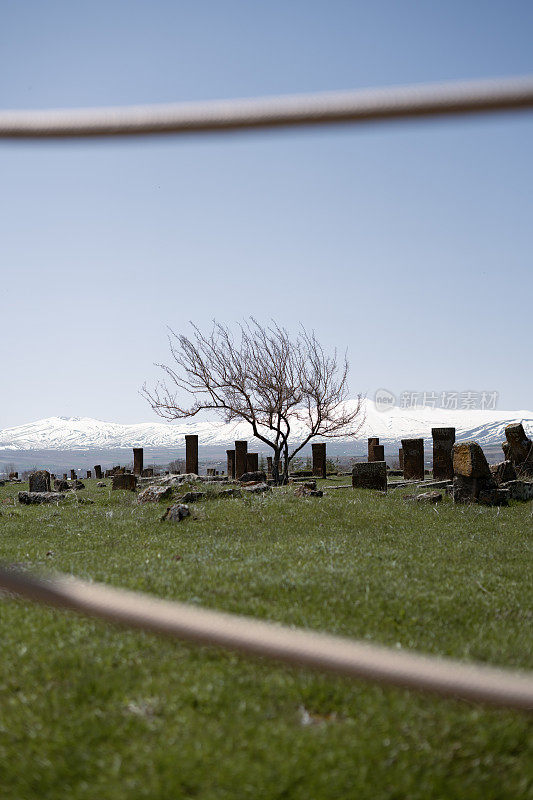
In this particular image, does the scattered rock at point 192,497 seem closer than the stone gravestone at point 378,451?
Yes

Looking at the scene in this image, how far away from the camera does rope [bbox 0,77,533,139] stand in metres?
0.93

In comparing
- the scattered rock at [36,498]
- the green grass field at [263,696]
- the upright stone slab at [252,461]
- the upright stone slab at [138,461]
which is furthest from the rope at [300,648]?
the upright stone slab at [138,461]

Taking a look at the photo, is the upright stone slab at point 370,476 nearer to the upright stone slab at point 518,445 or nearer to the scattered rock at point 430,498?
the upright stone slab at point 518,445

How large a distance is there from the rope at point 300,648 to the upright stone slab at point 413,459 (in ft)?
69.6

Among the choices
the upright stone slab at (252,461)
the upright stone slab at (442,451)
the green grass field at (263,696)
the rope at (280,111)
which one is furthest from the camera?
the upright stone slab at (252,461)

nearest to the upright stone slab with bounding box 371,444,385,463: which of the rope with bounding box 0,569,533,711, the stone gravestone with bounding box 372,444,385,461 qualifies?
the stone gravestone with bounding box 372,444,385,461

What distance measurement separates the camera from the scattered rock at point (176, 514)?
29.6 ft

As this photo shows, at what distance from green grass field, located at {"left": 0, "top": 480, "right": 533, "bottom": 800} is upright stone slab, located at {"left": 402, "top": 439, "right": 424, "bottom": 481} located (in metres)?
15.8

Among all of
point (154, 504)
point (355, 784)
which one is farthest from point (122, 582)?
point (154, 504)

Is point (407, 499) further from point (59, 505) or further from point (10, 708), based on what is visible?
point (10, 708)

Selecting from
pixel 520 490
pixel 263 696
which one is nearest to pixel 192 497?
pixel 520 490

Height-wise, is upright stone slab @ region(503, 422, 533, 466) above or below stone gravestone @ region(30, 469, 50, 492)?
above

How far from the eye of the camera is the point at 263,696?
9.72 feet

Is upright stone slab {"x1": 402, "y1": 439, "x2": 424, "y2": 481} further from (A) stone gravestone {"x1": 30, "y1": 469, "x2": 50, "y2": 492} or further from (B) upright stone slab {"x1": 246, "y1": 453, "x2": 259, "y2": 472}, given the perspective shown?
Answer: (A) stone gravestone {"x1": 30, "y1": 469, "x2": 50, "y2": 492}
